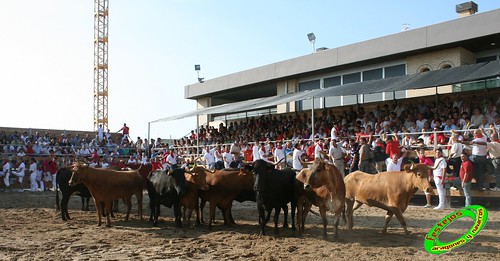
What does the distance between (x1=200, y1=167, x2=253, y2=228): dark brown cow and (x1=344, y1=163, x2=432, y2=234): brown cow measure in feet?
7.51

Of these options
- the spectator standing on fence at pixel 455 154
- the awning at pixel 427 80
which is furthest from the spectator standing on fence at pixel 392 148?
the awning at pixel 427 80

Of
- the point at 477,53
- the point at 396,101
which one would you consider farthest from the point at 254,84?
the point at 477,53

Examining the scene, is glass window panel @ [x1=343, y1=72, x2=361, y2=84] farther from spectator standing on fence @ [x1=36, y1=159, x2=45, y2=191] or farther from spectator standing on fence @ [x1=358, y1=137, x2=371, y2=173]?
spectator standing on fence @ [x1=36, y1=159, x2=45, y2=191]

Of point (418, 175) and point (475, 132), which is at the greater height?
point (475, 132)

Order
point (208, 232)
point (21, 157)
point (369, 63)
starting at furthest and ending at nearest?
point (21, 157)
point (369, 63)
point (208, 232)

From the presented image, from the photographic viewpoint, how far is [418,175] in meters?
9.00

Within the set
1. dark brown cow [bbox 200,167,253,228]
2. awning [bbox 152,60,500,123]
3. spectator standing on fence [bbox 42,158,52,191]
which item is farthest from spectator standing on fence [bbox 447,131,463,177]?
spectator standing on fence [bbox 42,158,52,191]

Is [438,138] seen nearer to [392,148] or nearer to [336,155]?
[392,148]

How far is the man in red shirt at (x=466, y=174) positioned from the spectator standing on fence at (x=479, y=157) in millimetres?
265

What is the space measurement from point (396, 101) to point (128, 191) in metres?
13.2

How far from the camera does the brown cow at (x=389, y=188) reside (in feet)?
29.5

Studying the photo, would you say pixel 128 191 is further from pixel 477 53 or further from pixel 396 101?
pixel 477 53

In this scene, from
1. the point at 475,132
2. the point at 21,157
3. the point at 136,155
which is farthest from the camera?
the point at 136,155

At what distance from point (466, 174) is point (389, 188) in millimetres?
4219
